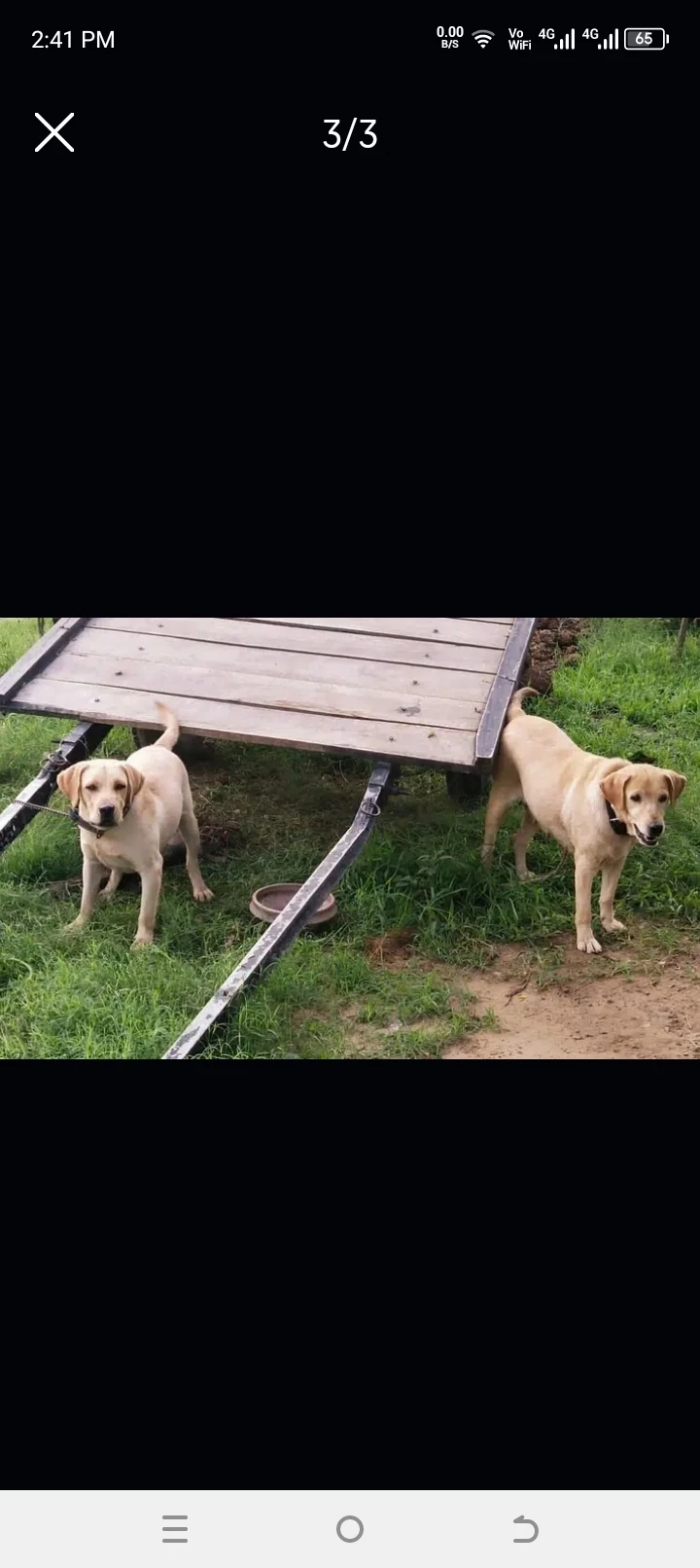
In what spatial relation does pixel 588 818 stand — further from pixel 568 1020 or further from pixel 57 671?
pixel 57 671

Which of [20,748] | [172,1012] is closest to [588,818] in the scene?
[172,1012]

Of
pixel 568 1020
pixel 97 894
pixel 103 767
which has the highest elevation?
pixel 103 767

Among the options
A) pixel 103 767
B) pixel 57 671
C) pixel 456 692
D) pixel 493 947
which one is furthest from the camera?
pixel 57 671

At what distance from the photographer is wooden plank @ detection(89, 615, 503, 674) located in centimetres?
688

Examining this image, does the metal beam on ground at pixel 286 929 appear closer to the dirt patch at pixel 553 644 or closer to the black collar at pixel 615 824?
the black collar at pixel 615 824

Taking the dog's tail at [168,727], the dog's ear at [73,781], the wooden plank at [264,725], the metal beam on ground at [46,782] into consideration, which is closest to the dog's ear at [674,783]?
the wooden plank at [264,725]

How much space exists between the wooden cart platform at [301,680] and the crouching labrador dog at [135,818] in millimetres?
407

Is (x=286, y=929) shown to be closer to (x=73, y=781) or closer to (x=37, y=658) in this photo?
(x=73, y=781)

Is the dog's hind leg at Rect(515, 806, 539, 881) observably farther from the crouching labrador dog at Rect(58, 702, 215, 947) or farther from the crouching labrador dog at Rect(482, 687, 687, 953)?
the crouching labrador dog at Rect(58, 702, 215, 947)

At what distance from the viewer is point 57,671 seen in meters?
7.08

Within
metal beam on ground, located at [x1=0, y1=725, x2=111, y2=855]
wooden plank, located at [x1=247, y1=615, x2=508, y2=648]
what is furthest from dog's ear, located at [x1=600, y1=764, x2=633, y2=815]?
metal beam on ground, located at [x1=0, y1=725, x2=111, y2=855]

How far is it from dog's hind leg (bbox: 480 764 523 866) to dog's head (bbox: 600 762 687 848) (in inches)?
38.9

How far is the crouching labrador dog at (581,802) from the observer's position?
5.56m

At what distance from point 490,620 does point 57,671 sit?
7.81 feet
